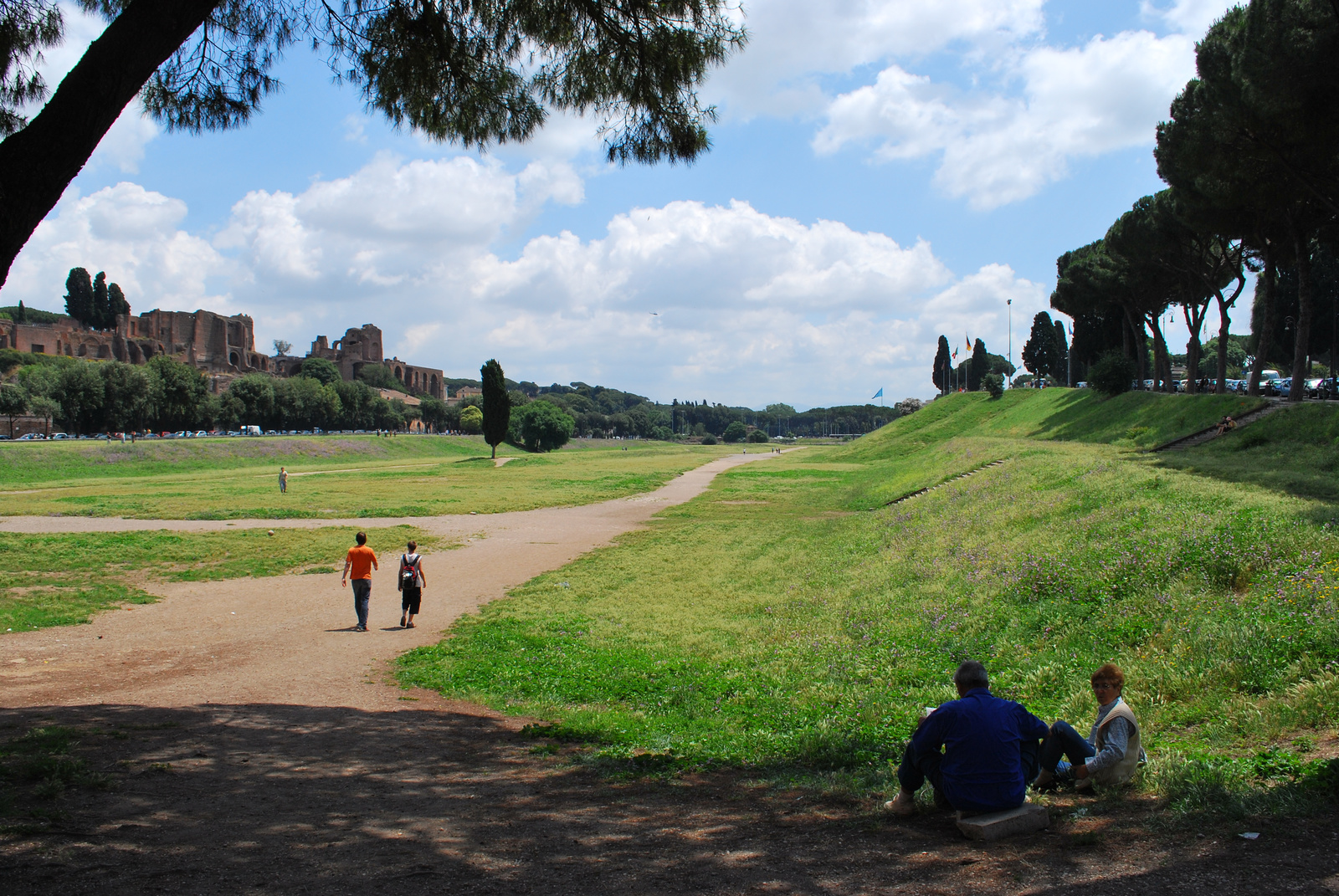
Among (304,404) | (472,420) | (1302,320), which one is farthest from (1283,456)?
(472,420)

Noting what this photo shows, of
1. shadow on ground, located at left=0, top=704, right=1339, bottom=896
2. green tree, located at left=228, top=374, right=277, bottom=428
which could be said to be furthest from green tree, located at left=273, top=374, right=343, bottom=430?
shadow on ground, located at left=0, top=704, right=1339, bottom=896

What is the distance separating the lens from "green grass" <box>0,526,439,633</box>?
13.5 metres

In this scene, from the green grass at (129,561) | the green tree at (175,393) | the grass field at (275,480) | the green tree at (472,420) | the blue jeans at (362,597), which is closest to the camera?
the blue jeans at (362,597)

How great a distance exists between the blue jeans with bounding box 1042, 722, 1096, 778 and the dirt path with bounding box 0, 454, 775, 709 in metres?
6.26

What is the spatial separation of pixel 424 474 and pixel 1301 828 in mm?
52734

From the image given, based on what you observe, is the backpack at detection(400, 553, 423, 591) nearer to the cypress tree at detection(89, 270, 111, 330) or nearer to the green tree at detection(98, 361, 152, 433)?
the green tree at detection(98, 361, 152, 433)

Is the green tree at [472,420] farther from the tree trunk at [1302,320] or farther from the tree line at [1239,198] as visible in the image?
the tree trunk at [1302,320]

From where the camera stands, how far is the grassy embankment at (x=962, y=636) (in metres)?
6.27

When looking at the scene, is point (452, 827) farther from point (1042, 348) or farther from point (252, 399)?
point (252, 399)

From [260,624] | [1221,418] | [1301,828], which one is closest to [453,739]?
[1301,828]

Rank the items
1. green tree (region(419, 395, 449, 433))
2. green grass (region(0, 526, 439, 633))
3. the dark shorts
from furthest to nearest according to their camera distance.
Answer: green tree (region(419, 395, 449, 433)) < green grass (region(0, 526, 439, 633)) < the dark shorts

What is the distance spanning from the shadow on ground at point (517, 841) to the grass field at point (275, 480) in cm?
2388

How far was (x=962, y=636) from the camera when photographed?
973cm

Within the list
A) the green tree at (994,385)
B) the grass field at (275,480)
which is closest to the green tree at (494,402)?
Answer: the grass field at (275,480)
